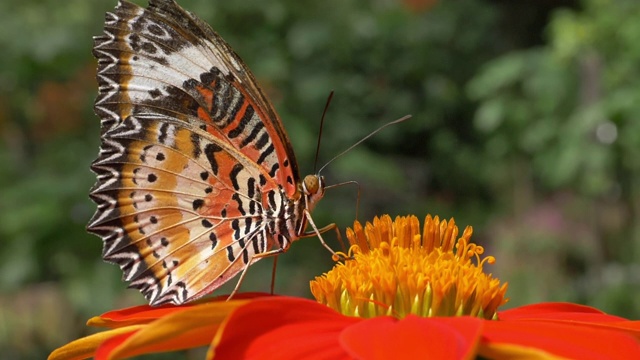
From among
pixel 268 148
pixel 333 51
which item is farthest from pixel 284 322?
pixel 333 51

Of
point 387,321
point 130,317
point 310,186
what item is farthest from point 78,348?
point 310,186

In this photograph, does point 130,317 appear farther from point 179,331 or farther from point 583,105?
point 583,105

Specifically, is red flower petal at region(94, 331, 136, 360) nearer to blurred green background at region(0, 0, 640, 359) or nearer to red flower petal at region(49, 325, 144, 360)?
red flower petal at region(49, 325, 144, 360)

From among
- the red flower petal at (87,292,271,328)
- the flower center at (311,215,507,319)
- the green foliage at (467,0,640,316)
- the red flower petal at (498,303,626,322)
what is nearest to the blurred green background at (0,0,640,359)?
the green foliage at (467,0,640,316)

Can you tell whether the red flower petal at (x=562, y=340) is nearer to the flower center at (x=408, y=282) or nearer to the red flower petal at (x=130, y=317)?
the flower center at (x=408, y=282)

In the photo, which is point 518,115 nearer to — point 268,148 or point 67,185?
point 67,185

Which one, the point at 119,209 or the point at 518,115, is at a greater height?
the point at 518,115

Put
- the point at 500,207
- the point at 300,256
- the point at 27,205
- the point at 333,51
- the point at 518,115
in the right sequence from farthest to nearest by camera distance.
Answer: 1. the point at 500,207
2. the point at 333,51
3. the point at 300,256
4. the point at 518,115
5. the point at 27,205
